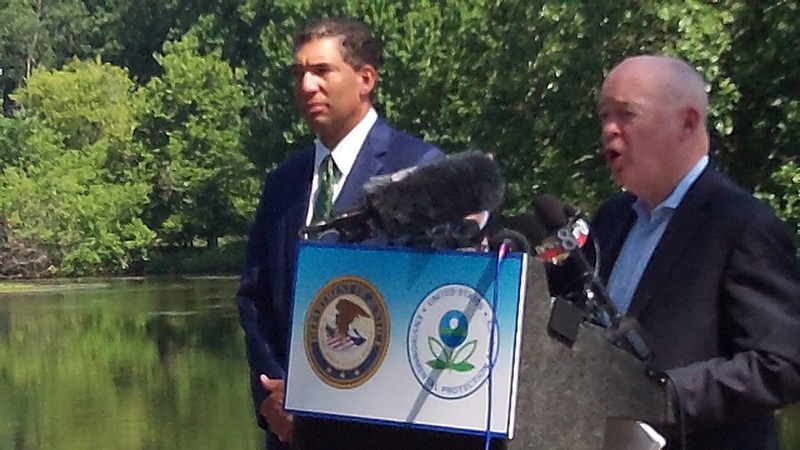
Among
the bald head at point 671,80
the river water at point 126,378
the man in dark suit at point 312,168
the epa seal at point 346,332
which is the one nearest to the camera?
the epa seal at point 346,332

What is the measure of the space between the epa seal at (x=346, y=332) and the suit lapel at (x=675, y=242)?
24.9 inches

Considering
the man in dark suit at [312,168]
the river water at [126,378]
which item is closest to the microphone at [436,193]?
the man in dark suit at [312,168]

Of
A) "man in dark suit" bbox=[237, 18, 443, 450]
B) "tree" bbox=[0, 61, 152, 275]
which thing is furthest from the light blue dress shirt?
"tree" bbox=[0, 61, 152, 275]

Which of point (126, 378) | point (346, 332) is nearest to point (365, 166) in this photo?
point (346, 332)

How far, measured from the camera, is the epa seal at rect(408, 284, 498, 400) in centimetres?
251

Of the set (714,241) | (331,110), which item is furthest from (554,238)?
(331,110)

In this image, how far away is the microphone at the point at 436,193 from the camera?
103 inches

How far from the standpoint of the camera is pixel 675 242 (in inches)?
119

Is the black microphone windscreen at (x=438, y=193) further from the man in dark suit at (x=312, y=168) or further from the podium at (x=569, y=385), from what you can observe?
the man in dark suit at (x=312, y=168)

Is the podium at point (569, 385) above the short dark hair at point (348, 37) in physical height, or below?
below

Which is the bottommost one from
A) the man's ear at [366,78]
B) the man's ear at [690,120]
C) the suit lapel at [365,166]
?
the suit lapel at [365,166]

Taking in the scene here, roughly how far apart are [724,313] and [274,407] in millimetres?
1219

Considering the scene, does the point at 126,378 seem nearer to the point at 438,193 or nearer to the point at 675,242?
the point at 675,242

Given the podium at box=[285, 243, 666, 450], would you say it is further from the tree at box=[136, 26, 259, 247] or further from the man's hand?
the tree at box=[136, 26, 259, 247]
